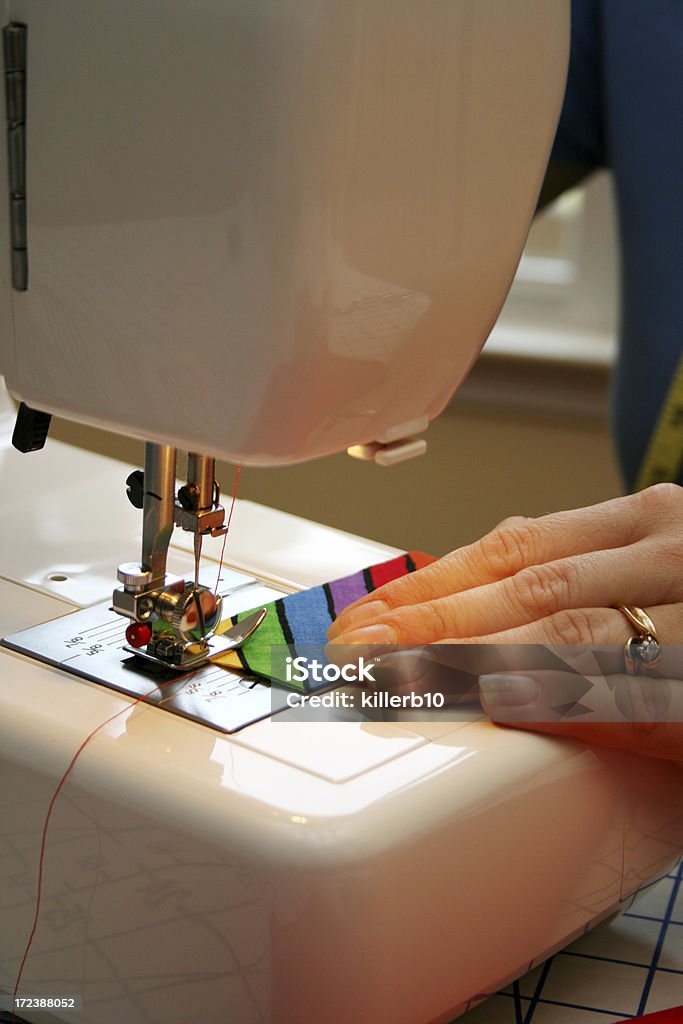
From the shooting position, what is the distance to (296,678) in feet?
2.34

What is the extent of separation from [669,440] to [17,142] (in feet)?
2.50

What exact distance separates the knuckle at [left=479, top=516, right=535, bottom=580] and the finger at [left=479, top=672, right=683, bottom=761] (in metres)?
0.10

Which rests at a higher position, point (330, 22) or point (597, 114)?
point (330, 22)

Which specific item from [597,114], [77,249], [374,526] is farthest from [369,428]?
[374,526]

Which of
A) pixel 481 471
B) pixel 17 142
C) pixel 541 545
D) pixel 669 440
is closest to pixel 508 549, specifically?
pixel 541 545

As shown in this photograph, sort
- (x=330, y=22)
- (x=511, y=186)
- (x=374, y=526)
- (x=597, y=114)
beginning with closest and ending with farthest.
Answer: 1. (x=330, y=22)
2. (x=511, y=186)
3. (x=597, y=114)
4. (x=374, y=526)


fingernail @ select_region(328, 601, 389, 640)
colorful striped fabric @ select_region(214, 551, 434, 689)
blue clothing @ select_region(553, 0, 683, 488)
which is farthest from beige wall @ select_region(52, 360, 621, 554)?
fingernail @ select_region(328, 601, 389, 640)

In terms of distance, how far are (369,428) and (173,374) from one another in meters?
0.11

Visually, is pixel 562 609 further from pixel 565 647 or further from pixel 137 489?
pixel 137 489

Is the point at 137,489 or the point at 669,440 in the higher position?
the point at 137,489

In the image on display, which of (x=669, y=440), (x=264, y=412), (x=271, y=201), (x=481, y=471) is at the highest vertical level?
(x=271, y=201)

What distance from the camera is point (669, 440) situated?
124 centimetres

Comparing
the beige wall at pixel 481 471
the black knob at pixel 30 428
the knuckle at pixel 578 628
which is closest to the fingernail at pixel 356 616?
the knuckle at pixel 578 628

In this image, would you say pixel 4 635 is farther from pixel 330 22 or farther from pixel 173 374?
pixel 330 22
